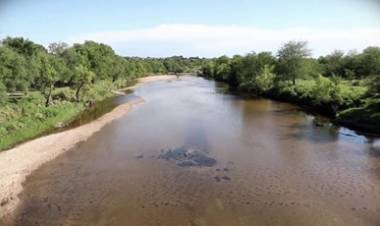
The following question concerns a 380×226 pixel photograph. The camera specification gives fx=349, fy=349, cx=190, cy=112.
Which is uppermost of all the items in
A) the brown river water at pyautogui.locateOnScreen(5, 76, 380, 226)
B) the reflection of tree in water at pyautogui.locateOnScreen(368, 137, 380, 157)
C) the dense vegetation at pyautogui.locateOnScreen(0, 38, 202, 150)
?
the dense vegetation at pyautogui.locateOnScreen(0, 38, 202, 150)

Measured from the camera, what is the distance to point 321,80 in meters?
36.7

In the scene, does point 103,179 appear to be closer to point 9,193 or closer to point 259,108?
point 9,193

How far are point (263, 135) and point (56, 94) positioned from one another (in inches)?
964

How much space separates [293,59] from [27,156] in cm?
3862

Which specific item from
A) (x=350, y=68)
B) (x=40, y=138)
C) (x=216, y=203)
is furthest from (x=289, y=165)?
(x=350, y=68)

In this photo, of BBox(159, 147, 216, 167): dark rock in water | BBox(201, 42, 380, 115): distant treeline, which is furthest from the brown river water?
BBox(201, 42, 380, 115): distant treeline

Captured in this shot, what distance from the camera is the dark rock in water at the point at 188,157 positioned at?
19609mm

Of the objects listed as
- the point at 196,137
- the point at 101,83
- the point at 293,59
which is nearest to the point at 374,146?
the point at 196,137

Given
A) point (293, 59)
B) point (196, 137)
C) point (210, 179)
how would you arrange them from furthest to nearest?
point (293, 59) → point (196, 137) → point (210, 179)

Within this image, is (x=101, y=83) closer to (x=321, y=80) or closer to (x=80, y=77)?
(x=80, y=77)

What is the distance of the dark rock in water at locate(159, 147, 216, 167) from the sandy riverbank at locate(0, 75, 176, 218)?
21.8ft

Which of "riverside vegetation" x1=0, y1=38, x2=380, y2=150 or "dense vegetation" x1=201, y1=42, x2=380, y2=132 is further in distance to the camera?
"dense vegetation" x1=201, y1=42, x2=380, y2=132

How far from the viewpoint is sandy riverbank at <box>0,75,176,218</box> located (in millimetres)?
15148

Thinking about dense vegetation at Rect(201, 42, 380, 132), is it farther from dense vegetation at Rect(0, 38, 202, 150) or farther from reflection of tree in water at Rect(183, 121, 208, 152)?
dense vegetation at Rect(0, 38, 202, 150)
